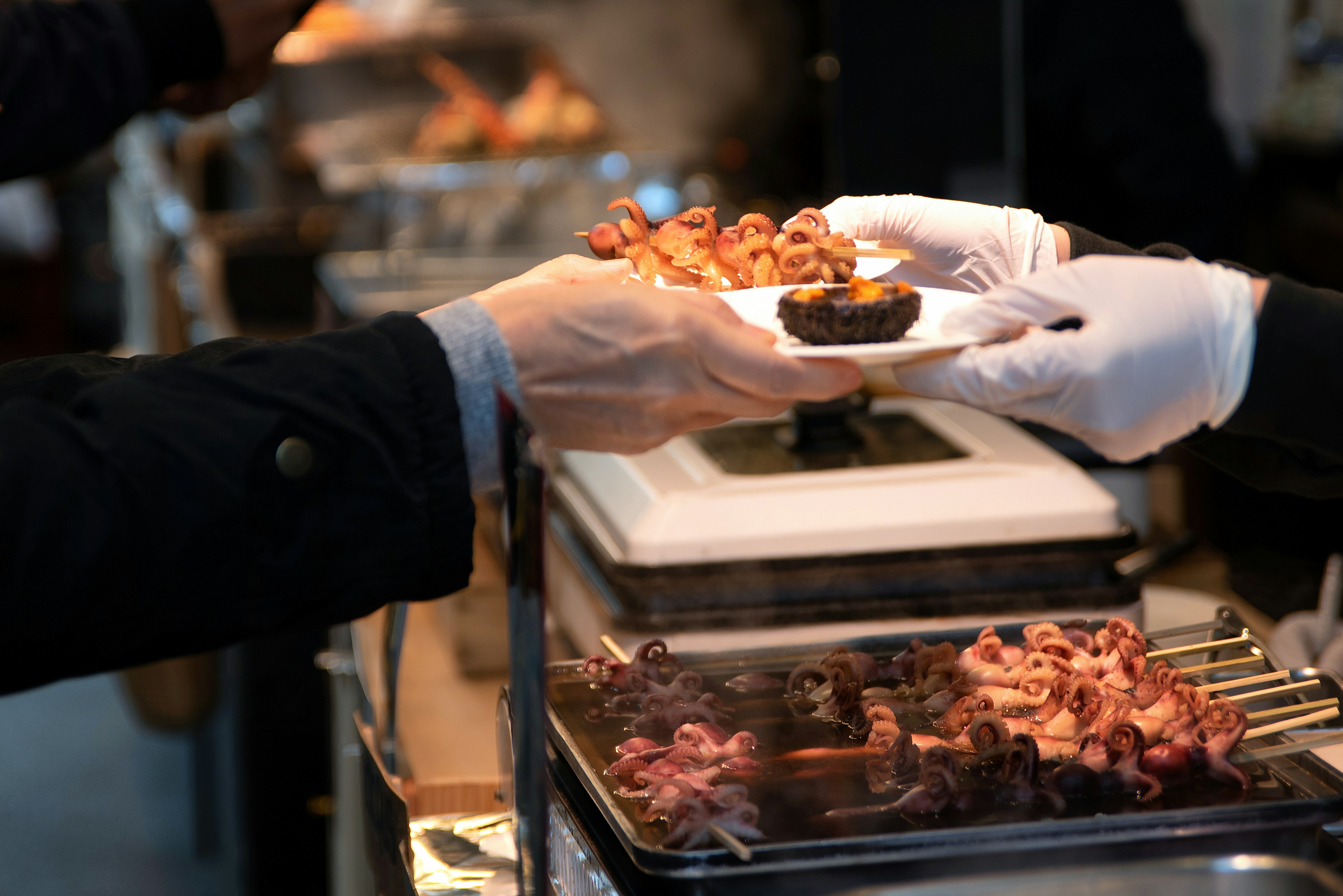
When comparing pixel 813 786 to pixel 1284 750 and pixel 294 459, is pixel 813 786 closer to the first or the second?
pixel 1284 750

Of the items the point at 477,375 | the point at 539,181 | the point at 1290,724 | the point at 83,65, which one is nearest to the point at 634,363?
the point at 477,375

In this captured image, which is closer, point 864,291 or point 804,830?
point 804,830

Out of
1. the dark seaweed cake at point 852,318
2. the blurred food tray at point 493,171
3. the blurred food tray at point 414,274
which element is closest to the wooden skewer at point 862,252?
the dark seaweed cake at point 852,318

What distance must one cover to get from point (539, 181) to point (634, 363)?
7.37ft

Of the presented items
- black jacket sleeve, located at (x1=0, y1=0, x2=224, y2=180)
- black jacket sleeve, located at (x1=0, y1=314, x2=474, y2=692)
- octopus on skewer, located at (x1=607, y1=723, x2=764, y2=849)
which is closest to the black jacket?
octopus on skewer, located at (x1=607, y1=723, x2=764, y2=849)

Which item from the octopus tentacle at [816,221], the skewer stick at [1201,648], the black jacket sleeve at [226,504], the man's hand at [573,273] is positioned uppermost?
the octopus tentacle at [816,221]

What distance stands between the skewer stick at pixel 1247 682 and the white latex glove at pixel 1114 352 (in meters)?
0.22

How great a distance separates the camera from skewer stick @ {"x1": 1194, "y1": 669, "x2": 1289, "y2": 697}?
102cm

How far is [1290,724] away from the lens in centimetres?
95

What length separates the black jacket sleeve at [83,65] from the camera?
1.88 m

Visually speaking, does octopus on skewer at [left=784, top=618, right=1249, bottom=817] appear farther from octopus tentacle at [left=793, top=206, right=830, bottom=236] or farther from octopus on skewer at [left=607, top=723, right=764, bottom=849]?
octopus tentacle at [left=793, top=206, right=830, bottom=236]

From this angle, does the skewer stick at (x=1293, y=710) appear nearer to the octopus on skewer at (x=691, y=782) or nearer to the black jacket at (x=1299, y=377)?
the black jacket at (x=1299, y=377)

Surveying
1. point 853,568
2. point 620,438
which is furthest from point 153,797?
point 620,438

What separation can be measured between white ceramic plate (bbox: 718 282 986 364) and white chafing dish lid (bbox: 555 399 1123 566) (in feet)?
1.04
